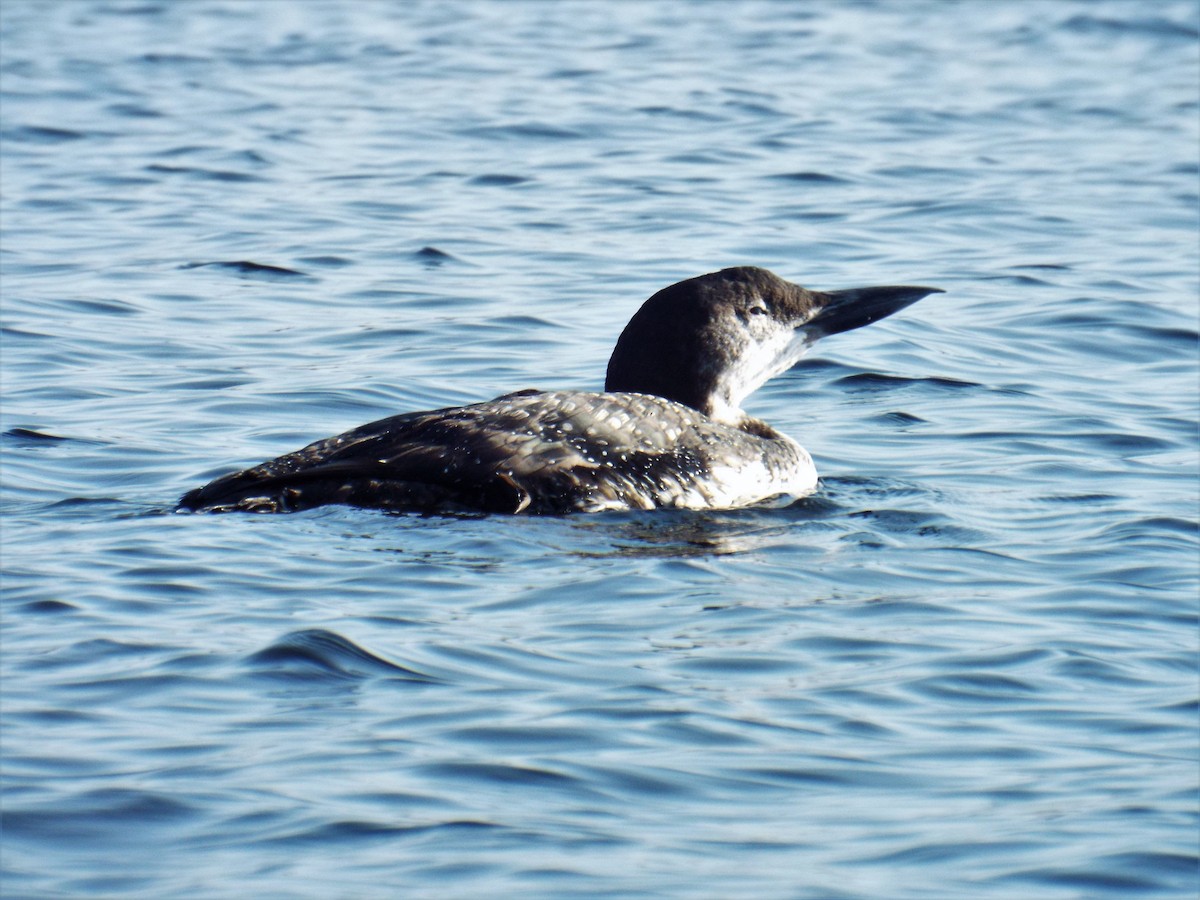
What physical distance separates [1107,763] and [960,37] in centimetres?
1483

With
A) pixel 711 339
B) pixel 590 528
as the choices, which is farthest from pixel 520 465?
pixel 711 339

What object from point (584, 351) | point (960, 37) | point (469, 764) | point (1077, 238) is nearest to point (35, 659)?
point (469, 764)

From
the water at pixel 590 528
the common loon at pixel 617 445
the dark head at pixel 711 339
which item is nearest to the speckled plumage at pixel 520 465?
the common loon at pixel 617 445

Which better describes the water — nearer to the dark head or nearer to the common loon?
the common loon

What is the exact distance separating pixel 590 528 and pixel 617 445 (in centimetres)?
35

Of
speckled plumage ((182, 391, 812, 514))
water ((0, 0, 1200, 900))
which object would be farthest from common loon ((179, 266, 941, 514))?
water ((0, 0, 1200, 900))

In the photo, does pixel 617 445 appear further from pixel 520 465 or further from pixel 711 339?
pixel 711 339

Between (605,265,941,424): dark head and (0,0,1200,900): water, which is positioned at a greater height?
(605,265,941,424): dark head

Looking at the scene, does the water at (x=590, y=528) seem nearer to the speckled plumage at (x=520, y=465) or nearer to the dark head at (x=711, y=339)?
the speckled plumage at (x=520, y=465)

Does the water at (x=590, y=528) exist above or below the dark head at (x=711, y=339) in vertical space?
below

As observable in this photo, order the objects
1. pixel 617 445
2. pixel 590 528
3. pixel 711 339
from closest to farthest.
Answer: pixel 590 528 → pixel 617 445 → pixel 711 339

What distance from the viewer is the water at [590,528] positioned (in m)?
3.84

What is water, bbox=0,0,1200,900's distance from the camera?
12.6 feet

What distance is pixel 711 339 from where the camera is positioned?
695cm
